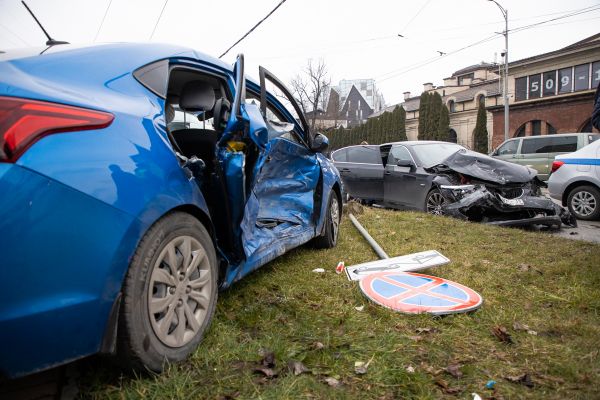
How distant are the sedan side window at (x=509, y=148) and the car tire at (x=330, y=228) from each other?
12553 mm

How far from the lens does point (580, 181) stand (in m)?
7.40

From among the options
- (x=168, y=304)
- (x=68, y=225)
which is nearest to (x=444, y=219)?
(x=168, y=304)

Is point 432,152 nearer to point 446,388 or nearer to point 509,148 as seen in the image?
point 446,388

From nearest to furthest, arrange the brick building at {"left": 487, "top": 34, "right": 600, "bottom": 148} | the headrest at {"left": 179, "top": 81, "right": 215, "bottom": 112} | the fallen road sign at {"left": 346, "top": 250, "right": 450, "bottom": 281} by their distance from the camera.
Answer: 1. the headrest at {"left": 179, "top": 81, "right": 215, "bottom": 112}
2. the fallen road sign at {"left": 346, "top": 250, "right": 450, "bottom": 281}
3. the brick building at {"left": 487, "top": 34, "right": 600, "bottom": 148}

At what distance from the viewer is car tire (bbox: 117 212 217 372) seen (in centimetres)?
167

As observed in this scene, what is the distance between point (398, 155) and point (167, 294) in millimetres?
6769

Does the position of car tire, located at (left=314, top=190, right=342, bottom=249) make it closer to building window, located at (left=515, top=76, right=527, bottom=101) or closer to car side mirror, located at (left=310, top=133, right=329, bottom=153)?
car side mirror, located at (left=310, top=133, right=329, bottom=153)

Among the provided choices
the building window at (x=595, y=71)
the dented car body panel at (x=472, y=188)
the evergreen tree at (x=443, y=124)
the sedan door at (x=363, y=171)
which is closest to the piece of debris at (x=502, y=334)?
the dented car body panel at (x=472, y=188)

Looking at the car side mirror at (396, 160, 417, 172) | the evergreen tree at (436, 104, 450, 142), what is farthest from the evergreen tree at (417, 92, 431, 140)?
the car side mirror at (396, 160, 417, 172)

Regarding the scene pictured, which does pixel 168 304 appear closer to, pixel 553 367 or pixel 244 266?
pixel 244 266

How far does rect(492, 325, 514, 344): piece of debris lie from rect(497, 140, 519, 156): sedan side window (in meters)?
14.2

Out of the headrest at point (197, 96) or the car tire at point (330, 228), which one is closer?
the headrest at point (197, 96)

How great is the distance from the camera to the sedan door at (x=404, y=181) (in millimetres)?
7223

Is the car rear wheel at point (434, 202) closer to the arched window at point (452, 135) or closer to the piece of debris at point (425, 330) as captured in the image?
the piece of debris at point (425, 330)
